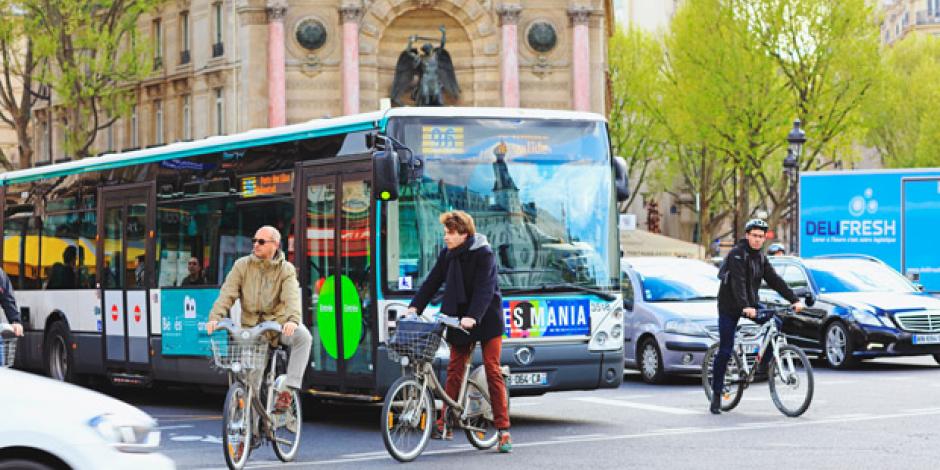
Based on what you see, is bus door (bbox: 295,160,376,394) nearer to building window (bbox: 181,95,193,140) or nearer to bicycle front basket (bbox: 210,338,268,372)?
bicycle front basket (bbox: 210,338,268,372)

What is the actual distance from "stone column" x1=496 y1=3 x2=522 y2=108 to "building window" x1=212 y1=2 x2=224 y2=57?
32.7 ft

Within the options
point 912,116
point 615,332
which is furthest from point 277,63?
point 615,332

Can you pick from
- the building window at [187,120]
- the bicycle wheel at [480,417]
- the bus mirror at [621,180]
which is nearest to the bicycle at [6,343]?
the bicycle wheel at [480,417]

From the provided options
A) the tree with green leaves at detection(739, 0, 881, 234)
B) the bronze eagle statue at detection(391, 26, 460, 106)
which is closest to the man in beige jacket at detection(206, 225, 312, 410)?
the tree with green leaves at detection(739, 0, 881, 234)

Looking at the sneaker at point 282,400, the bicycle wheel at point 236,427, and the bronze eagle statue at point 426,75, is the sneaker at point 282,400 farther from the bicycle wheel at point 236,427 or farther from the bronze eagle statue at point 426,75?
the bronze eagle statue at point 426,75

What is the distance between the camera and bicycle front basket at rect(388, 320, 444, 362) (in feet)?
40.6

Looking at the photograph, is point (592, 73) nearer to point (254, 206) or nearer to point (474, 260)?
point (254, 206)

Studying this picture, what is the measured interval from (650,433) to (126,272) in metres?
7.24

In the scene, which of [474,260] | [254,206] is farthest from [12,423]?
[254,206]

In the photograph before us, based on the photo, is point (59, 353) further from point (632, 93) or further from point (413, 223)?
point (632, 93)

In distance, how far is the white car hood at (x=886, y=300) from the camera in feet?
76.9

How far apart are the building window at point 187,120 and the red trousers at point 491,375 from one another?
164 ft

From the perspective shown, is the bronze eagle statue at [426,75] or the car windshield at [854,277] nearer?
the car windshield at [854,277]

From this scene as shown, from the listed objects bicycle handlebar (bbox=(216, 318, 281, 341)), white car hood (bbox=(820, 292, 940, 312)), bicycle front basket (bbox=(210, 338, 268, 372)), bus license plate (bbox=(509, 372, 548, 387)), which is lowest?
bus license plate (bbox=(509, 372, 548, 387))
